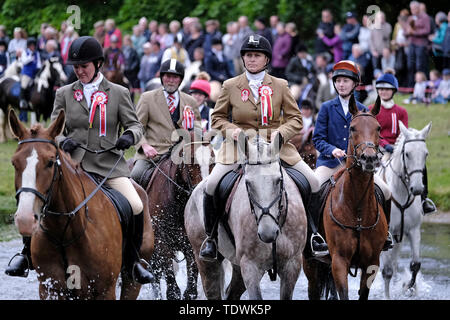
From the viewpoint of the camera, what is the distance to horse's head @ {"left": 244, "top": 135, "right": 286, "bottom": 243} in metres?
8.21

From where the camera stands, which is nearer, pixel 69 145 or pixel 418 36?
pixel 69 145

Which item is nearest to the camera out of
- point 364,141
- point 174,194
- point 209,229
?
point 364,141

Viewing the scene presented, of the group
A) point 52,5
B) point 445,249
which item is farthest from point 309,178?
point 52,5

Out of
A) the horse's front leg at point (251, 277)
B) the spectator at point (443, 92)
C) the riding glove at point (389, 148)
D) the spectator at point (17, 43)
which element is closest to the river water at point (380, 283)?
the riding glove at point (389, 148)

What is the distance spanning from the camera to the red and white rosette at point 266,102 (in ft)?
30.8

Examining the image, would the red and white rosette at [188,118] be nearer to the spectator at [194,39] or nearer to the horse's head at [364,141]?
the horse's head at [364,141]

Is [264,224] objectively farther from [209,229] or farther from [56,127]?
[56,127]

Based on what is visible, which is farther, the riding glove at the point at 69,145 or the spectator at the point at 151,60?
the spectator at the point at 151,60

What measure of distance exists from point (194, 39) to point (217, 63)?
1.49 metres

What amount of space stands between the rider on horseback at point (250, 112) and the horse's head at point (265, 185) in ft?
2.84

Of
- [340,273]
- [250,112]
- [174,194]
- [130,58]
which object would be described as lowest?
[340,273]

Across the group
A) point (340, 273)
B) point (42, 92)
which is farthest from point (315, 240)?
point (42, 92)

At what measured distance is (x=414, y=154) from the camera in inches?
484

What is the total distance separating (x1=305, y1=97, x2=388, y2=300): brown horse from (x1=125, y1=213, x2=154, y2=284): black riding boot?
87.3 inches
